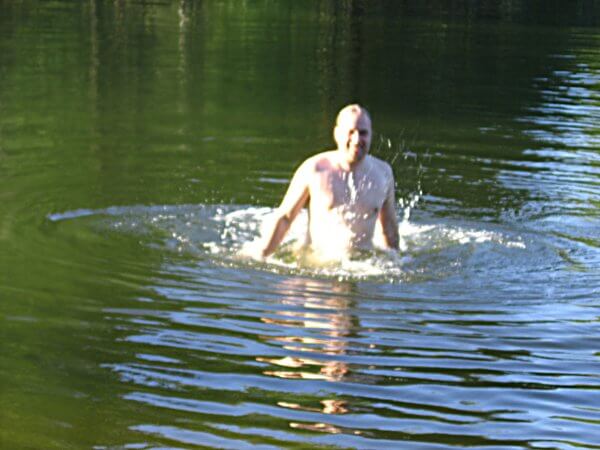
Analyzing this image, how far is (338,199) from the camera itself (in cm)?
1016

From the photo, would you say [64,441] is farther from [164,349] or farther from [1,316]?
[1,316]

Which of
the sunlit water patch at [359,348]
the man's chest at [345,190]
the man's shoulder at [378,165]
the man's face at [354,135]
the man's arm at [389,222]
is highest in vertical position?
the man's face at [354,135]

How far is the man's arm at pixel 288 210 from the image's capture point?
33.0 ft

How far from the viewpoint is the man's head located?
376 inches

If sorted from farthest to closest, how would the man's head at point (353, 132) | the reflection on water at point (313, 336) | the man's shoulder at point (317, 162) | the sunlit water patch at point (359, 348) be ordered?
the man's shoulder at point (317, 162)
the man's head at point (353, 132)
the reflection on water at point (313, 336)
the sunlit water patch at point (359, 348)

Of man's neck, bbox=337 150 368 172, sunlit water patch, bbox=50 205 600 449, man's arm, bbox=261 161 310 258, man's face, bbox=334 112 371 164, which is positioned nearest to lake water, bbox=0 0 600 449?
sunlit water patch, bbox=50 205 600 449

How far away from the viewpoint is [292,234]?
1116cm

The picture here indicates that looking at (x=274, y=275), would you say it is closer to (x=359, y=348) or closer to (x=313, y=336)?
(x=313, y=336)

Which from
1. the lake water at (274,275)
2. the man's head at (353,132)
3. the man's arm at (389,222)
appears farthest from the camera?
the man's arm at (389,222)

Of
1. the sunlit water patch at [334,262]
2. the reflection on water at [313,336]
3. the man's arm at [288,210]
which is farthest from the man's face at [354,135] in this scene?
the reflection on water at [313,336]

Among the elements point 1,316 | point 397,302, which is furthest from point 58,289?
point 397,302

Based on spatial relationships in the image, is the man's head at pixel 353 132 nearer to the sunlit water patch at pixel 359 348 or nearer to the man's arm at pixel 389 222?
the man's arm at pixel 389 222

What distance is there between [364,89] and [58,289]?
14063 millimetres

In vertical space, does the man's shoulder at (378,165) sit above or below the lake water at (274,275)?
above
